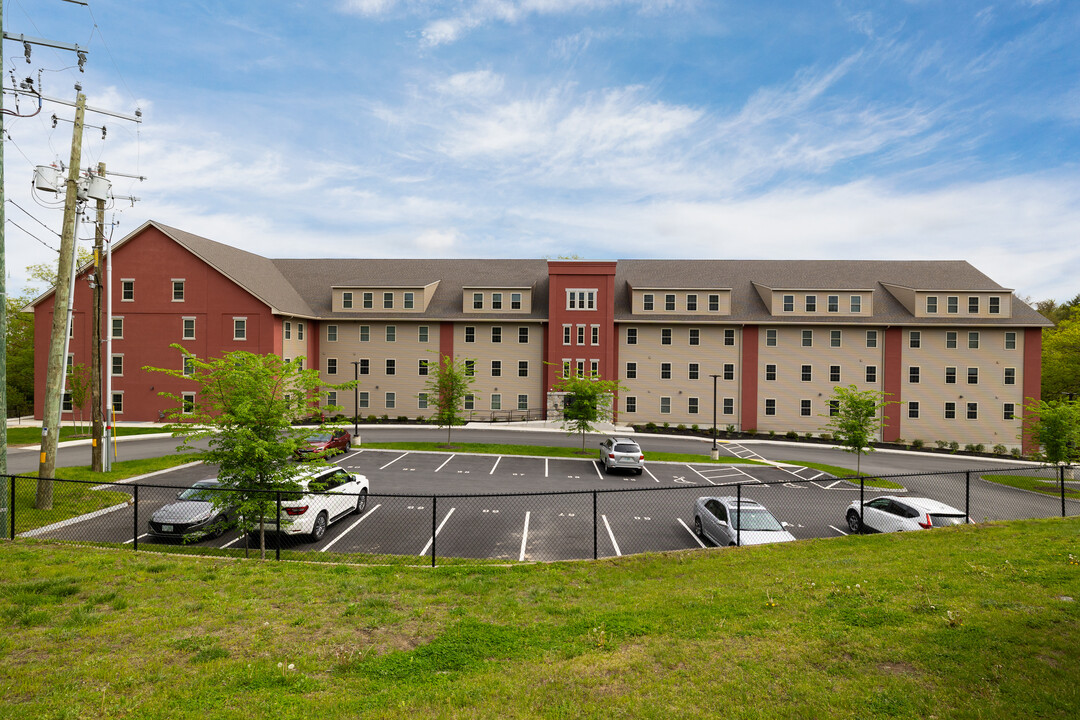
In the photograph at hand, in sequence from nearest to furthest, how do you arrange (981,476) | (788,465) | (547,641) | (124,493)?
(547,641)
(124,493)
(981,476)
(788,465)

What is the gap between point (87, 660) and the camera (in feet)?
19.7

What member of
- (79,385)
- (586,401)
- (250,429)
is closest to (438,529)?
(250,429)

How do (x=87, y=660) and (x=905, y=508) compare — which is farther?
(x=905, y=508)

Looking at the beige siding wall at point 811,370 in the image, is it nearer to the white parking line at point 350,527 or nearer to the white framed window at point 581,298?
the white framed window at point 581,298

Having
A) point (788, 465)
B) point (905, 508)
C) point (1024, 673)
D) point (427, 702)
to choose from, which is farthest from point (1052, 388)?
point (427, 702)

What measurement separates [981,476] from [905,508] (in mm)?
16833

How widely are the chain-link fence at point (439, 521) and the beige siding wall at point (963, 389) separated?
2327 centimetres

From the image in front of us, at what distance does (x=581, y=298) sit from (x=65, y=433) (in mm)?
35659

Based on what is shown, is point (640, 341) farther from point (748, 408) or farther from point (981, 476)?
point (981, 476)

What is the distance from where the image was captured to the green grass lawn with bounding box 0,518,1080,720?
5.16m

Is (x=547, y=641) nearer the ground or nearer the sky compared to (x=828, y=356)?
nearer the ground

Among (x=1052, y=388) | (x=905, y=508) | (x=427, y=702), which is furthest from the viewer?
(x=1052, y=388)

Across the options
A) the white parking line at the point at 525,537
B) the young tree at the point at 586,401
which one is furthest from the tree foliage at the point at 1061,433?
the white parking line at the point at 525,537

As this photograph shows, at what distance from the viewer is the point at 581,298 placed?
41.9 m
